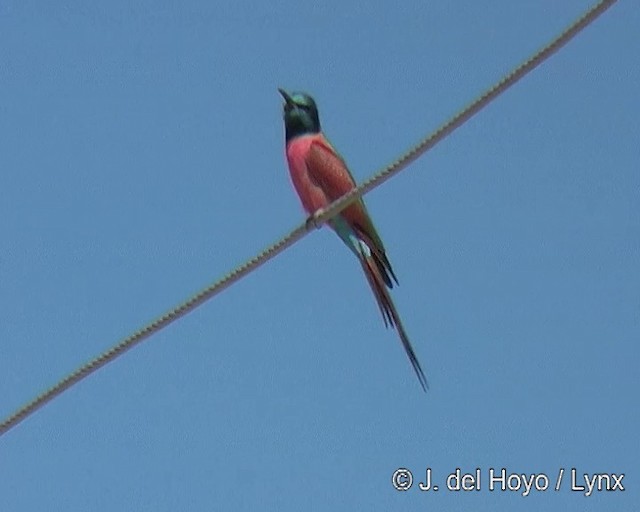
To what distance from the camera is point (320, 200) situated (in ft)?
20.9

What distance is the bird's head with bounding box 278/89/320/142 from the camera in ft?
22.3

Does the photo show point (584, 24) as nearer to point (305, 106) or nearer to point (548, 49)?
point (548, 49)

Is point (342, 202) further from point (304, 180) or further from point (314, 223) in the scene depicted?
point (304, 180)

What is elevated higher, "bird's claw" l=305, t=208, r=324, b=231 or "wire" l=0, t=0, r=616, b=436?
"bird's claw" l=305, t=208, r=324, b=231

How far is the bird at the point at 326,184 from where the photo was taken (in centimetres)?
586

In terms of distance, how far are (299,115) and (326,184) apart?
58 cm

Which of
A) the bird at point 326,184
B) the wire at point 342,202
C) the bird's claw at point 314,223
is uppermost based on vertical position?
the bird at point 326,184

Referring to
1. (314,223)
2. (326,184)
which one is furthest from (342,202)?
(326,184)

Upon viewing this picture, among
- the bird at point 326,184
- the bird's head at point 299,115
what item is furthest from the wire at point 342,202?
the bird's head at point 299,115

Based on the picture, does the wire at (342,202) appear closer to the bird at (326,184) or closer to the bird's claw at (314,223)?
the bird's claw at (314,223)

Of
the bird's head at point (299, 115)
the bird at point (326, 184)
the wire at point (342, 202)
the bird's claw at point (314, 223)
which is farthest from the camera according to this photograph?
the bird's head at point (299, 115)

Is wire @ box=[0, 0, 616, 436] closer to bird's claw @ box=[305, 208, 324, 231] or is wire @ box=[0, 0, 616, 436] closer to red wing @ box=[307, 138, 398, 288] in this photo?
bird's claw @ box=[305, 208, 324, 231]

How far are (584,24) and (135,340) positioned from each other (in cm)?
134

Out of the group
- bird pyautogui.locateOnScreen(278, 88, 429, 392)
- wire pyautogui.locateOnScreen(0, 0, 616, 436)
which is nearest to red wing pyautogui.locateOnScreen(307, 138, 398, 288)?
bird pyautogui.locateOnScreen(278, 88, 429, 392)
